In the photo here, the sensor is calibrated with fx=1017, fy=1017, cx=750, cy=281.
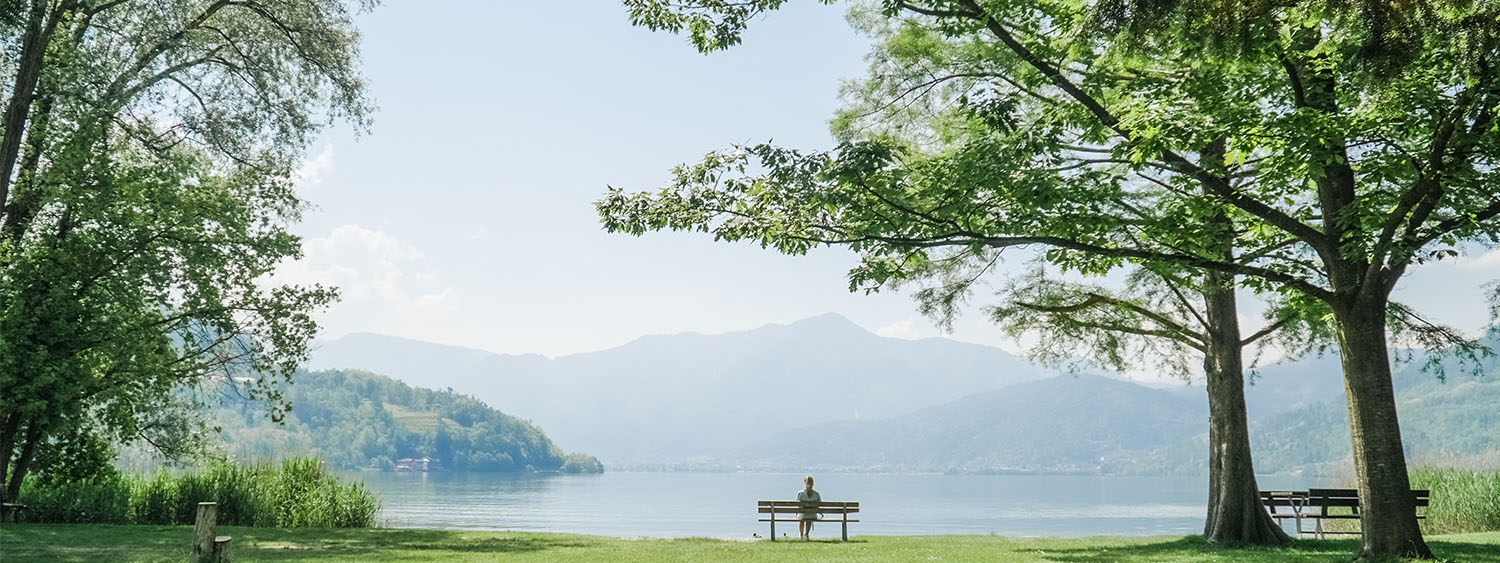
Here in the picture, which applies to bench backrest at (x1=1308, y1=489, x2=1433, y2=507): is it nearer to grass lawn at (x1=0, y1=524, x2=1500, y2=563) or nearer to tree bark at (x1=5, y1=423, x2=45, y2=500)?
grass lawn at (x1=0, y1=524, x2=1500, y2=563)

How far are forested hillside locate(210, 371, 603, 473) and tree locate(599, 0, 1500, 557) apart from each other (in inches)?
5592

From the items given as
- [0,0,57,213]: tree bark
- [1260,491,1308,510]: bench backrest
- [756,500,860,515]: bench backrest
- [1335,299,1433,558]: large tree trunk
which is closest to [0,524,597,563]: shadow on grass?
[756,500,860,515]: bench backrest

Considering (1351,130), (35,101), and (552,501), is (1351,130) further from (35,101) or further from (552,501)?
(552,501)

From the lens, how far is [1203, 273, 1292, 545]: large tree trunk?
1669cm

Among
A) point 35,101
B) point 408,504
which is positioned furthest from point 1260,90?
point 408,504

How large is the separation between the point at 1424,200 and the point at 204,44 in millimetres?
21611

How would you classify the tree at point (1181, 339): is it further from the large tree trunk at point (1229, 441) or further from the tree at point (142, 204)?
the tree at point (142, 204)

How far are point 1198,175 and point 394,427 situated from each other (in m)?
163

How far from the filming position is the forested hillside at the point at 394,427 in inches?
5930

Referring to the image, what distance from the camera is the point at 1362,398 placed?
12.3m

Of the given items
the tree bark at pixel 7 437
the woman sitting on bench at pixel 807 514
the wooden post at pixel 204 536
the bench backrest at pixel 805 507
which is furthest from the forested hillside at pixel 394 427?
the wooden post at pixel 204 536

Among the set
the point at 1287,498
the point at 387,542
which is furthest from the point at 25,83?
the point at 1287,498

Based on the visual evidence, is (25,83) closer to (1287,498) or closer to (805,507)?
(805,507)

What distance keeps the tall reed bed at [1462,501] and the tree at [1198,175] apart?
8.72m
